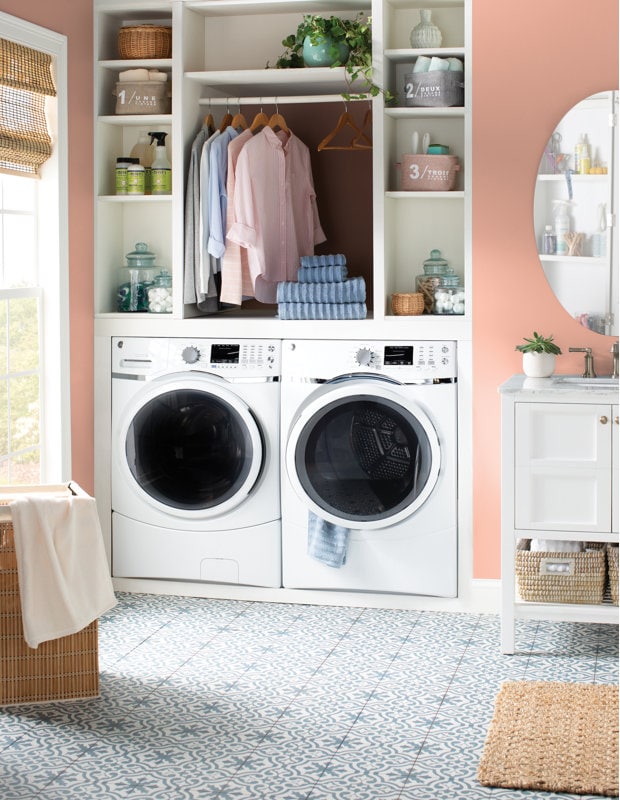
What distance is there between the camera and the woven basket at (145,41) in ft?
14.5

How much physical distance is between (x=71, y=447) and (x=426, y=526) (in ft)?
4.65

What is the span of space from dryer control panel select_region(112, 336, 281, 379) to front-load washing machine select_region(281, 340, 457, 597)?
0.26 ft

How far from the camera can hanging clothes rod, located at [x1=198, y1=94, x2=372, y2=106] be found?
4.34 metres

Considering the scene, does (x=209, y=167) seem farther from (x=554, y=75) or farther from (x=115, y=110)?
(x=554, y=75)

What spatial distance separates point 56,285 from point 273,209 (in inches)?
36.5

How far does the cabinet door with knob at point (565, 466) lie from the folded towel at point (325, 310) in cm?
83

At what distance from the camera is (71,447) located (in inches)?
171

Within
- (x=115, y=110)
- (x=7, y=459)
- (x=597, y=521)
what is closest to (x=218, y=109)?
(x=115, y=110)

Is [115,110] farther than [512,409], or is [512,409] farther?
[115,110]

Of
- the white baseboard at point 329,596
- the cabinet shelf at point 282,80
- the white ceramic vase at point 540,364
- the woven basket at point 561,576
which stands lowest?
the white baseboard at point 329,596

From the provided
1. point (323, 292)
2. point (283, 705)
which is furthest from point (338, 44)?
point (283, 705)

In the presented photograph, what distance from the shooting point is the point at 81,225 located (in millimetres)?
4359

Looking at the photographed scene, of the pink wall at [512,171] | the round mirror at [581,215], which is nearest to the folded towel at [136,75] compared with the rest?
the pink wall at [512,171]

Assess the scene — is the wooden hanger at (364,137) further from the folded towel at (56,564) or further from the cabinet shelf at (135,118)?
the folded towel at (56,564)
